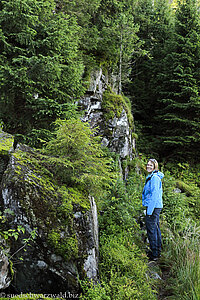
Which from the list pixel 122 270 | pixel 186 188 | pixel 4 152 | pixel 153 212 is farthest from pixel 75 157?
pixel 186 188

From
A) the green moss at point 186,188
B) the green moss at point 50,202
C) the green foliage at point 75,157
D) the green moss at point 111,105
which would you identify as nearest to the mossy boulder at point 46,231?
the green moss at point 50,202

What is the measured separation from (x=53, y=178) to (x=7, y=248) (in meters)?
1.27

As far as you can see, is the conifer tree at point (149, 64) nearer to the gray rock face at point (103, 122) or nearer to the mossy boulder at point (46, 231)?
the gray rock face at point (103, 122)

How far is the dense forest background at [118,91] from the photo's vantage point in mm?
3658

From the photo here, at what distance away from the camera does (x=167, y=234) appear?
5.16 m

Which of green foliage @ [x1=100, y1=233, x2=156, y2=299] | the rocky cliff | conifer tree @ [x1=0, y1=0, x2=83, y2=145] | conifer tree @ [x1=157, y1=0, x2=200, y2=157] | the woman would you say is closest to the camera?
the rocky cliff

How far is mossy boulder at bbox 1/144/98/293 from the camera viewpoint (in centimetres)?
259

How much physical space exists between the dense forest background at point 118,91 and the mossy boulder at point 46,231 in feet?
1.28

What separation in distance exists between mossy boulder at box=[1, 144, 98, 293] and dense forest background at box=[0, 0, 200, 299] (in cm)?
39

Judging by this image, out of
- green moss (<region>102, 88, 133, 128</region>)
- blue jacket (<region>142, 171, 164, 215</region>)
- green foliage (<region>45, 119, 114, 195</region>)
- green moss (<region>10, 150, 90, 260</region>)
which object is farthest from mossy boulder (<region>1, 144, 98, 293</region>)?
green moss (<region>102, 88, 133, 128</region>)

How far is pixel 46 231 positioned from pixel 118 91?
9.29 metres

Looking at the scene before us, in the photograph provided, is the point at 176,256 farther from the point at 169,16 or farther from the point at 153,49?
the point at 169,16

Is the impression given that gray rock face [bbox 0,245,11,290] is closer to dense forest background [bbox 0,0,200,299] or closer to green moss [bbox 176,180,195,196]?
dense forest background [bbox 0,0,200,299]

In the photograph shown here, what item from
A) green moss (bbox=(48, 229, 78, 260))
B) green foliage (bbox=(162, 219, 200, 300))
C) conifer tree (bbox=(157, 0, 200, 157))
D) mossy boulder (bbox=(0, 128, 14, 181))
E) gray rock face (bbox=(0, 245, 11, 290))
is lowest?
green foliage (bbox=(162, 219, 200, 300))
